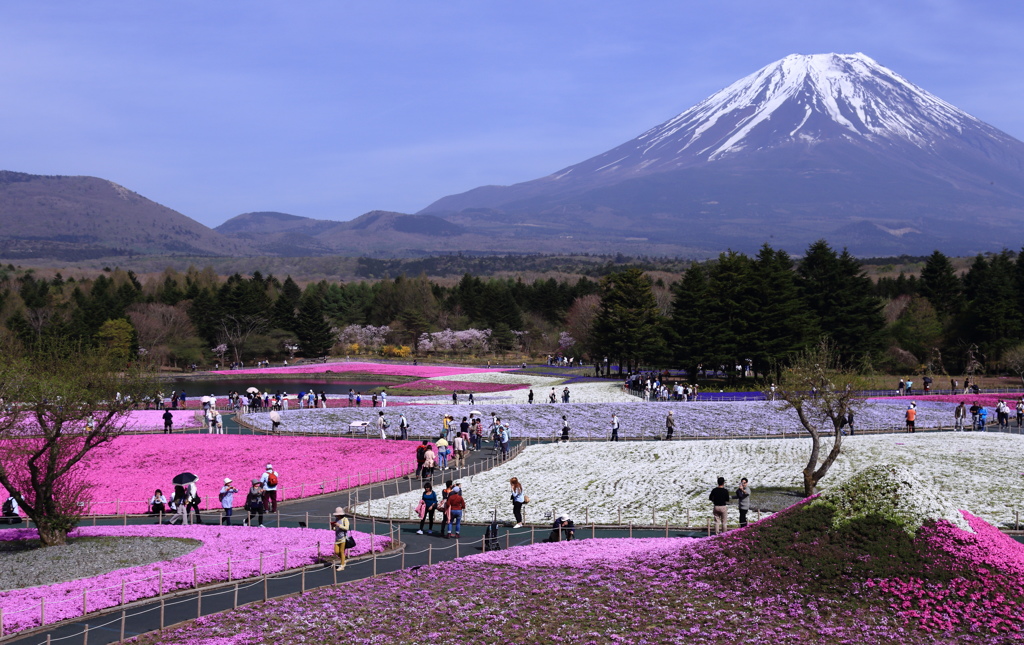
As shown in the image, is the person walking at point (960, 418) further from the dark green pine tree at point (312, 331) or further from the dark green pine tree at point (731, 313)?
the dark green pine tree at point (312, 331)

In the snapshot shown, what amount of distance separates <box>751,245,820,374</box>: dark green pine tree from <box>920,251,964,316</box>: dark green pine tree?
3031 centimetres

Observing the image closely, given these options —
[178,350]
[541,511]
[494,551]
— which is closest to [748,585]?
[494,551]

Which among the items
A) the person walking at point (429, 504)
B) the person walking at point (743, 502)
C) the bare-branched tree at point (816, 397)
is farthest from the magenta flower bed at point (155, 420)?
the person walking at point (743, 502)

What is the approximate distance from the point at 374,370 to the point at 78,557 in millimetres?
71851

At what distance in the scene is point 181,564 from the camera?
21891 mm

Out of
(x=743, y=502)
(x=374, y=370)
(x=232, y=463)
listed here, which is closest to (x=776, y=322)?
(x=374, y=370)

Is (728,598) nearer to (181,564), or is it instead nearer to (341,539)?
(341,539)

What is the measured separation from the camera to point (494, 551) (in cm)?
2327

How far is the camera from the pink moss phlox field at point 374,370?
90625mm

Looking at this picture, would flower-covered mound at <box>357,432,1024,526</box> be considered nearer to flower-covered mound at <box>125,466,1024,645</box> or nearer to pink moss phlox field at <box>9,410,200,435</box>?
flower-covered mound at <box>125,466,1024,645</box>

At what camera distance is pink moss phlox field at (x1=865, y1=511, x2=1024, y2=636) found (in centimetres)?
1655

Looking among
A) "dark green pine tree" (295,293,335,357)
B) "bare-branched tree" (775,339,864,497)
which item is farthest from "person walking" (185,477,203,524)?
"dark green pine tree" (295,293,335,357)

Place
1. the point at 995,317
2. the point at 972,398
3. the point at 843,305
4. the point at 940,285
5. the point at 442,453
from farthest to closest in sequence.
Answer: the point at 940,285
the point at 995,317
the point at 843,305
the point at 972,398
the point at 442,453

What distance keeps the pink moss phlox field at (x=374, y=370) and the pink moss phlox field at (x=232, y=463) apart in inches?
1707
